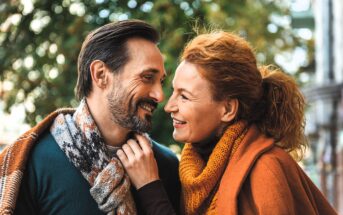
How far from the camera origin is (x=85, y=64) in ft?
8.07

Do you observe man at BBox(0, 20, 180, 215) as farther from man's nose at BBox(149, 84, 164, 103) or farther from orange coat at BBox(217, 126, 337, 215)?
orange coat at BBox(217, 126, 337, 215)

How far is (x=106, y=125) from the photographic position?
2451 millimetres

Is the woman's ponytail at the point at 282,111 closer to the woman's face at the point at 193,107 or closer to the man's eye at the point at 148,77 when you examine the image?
the woman's face at the point at 193,107

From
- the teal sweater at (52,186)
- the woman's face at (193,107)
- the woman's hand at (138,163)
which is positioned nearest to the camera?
the teal sweater at (52,186)

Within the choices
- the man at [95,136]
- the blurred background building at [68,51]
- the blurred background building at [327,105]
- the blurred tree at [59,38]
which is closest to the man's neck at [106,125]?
the man at [95,136]

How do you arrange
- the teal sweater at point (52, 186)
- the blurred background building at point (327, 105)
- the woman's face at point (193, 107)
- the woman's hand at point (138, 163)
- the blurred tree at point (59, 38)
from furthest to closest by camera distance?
the blurred background building at point (327, 105) < the blurred tree at point (59, 38) < the woman's face at point (193, 107) < the woman's hand at point (138, 163) < the teal sweater at point (52, 186)

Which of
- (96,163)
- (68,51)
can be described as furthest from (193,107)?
(68,51)

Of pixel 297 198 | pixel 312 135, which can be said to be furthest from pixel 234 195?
pixel 312 135

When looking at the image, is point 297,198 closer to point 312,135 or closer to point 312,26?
point 312,135

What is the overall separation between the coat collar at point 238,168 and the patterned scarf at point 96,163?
1.23ft

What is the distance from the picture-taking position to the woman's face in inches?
97.9

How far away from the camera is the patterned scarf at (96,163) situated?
228 cm

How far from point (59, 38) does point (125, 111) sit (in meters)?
1.56

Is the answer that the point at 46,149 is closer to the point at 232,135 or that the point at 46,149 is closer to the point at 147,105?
the point at 147,105
